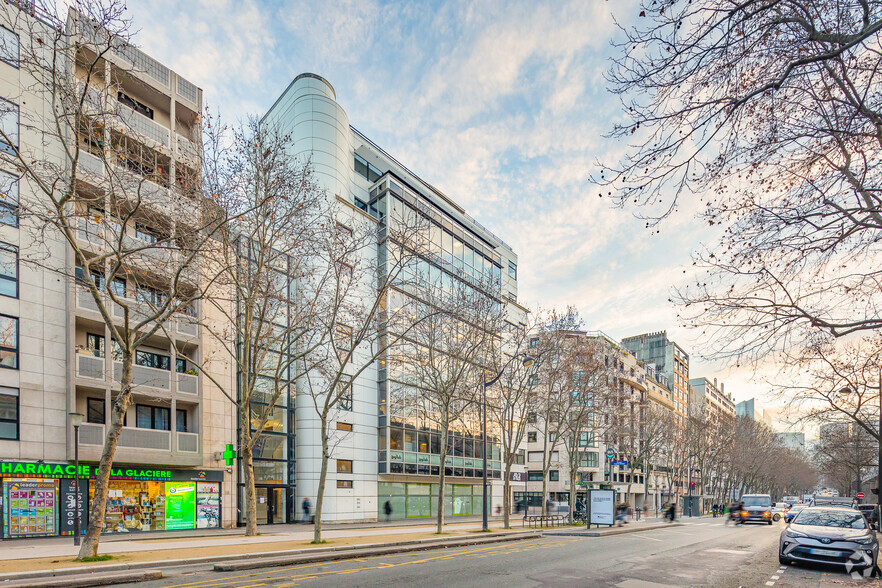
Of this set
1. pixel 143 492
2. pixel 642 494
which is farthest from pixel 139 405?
pixel 642 494

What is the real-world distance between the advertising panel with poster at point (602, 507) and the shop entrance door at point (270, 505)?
1889 cm

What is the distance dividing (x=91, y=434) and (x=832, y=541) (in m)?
26.0

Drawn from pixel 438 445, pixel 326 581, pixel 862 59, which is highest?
pixel 862 59

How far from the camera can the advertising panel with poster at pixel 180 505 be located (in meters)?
25.6

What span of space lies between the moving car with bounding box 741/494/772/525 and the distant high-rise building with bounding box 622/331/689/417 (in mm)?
62775

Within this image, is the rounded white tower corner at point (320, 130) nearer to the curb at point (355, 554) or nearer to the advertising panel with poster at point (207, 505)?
the advertising panel with poster at point (207, 505)

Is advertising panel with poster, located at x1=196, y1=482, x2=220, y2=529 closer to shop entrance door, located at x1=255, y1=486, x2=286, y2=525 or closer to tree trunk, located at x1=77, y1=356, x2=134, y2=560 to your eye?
shop entrance door, located at x1=255, y1=486, x2=286, y2=525

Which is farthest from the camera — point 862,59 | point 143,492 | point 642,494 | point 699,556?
point 642,494

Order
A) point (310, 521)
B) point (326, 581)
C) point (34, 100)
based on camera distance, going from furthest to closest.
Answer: point (310, 521) → point (34, 100) → point (326, 581)

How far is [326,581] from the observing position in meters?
10.7

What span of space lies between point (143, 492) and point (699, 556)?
77.9ft

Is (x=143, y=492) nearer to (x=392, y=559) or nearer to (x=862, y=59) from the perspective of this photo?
(x=392, y=559)

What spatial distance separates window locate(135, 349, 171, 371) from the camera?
1027 inches

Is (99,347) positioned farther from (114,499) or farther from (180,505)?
(180,505)
